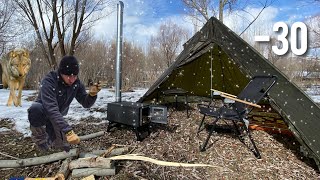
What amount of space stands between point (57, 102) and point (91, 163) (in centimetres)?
124

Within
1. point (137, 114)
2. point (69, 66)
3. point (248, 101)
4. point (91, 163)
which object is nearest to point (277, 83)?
point (248, 101)

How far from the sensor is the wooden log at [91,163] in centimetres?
273

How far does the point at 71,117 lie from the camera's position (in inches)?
221

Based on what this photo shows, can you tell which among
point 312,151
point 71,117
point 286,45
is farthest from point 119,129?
point 286,45

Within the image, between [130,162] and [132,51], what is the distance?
682cm

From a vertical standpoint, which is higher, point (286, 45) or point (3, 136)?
point (286, 45)

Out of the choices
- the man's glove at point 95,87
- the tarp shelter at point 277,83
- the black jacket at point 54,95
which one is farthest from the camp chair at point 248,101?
the black jacket at point 54,95

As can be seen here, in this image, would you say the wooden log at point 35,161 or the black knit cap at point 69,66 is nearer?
the black knit cap at point 69,66

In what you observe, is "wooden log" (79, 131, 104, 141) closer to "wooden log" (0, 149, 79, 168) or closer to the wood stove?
the wood stove

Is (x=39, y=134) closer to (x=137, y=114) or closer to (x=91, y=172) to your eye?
(x=91, y=172)

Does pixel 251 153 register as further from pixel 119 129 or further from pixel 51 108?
pixel 51 108

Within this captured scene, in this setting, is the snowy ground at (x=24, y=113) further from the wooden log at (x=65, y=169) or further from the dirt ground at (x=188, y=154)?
the wooden log at (x=65, y=169)

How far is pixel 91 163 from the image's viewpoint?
2.73 metres

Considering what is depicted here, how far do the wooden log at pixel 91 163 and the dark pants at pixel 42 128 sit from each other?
0.88m
